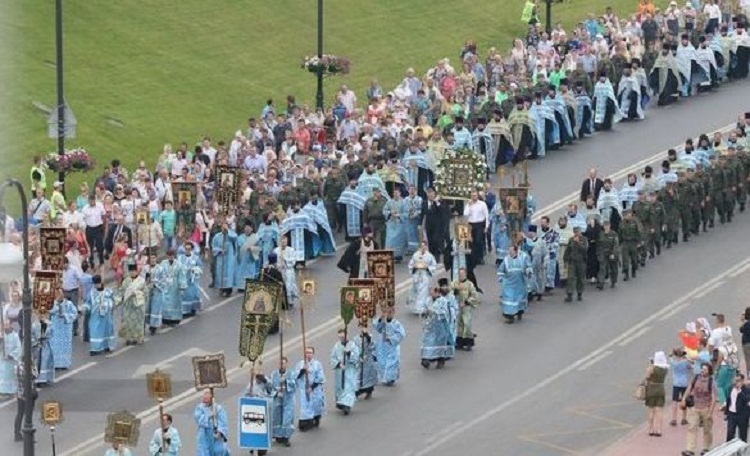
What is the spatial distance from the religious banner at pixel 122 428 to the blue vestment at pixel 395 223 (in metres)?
14.8

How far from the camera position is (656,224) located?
49344 mm

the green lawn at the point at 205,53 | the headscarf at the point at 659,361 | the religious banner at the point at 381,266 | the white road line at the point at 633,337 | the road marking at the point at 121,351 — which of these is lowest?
the road marking at the point at 121,351

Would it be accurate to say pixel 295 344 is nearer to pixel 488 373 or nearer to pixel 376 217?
pixel 488 373

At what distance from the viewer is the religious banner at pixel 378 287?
40.8 m

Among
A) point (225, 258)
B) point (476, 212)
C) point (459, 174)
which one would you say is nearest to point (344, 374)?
point (225, 258)

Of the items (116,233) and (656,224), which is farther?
(656,224)

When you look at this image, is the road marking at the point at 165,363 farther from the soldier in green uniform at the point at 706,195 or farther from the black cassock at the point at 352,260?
the soldier in green uniform at the point at 706,195

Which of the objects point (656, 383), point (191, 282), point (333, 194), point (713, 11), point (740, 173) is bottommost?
point (656, 383)

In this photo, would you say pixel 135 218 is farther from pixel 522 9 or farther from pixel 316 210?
pixel 522 9

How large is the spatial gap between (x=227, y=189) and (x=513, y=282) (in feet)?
22.5

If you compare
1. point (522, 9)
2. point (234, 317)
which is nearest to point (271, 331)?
point (234, 317)

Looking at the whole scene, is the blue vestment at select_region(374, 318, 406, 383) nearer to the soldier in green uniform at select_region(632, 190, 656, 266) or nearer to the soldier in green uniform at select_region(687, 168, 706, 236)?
the soldier in green uniform at select_region(632, 190, 656, 266)

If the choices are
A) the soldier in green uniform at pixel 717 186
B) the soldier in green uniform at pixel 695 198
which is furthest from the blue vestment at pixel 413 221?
the soldier in green uniform at pixel 717 186

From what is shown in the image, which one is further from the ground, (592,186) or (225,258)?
(592,186)
